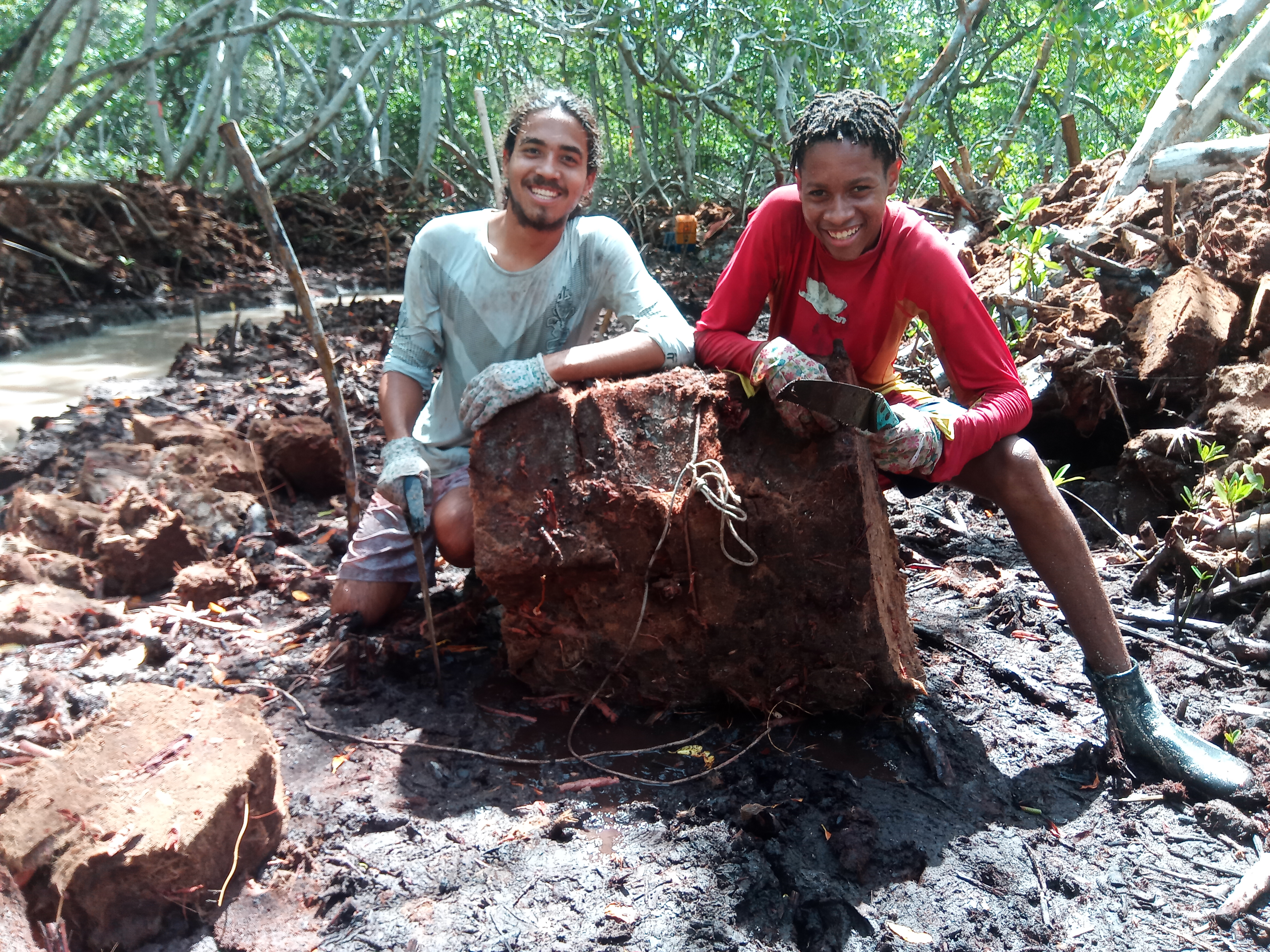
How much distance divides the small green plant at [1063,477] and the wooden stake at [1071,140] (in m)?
3.25

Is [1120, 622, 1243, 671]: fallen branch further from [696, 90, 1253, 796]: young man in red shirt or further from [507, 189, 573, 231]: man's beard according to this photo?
[507, 189, 573, 231]: man's beard

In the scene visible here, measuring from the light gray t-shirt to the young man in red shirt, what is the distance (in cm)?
64

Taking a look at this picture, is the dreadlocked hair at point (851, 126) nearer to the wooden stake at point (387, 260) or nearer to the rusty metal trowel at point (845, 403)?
the rusty metal trowel at point (845, 403)

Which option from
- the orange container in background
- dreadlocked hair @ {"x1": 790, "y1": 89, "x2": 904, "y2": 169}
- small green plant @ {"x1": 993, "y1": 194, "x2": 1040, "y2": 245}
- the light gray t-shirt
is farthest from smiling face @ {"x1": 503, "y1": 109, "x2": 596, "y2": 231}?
the orange container in background

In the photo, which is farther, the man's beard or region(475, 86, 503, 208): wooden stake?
region(475, 86, 503, 208): wooden stake

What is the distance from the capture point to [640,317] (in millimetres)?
3016

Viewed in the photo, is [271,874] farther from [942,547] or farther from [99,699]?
[942,547]

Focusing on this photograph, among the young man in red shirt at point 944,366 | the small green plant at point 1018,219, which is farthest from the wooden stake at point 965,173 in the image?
the young man in red shirt at point 944,366

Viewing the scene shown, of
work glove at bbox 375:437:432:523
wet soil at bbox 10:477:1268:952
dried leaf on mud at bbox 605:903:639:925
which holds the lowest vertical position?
dried leaf on mud at bbox 605:903:639:925

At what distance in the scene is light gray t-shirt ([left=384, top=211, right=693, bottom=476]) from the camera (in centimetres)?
313

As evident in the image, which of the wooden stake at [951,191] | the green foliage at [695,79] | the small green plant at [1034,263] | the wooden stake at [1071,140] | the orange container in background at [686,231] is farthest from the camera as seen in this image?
the orange container in background at [686,231]

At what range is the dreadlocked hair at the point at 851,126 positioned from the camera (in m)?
2.43

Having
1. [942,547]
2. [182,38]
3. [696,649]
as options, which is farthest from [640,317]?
[182,38]

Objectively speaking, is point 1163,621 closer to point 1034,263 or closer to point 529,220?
point 1034,263
